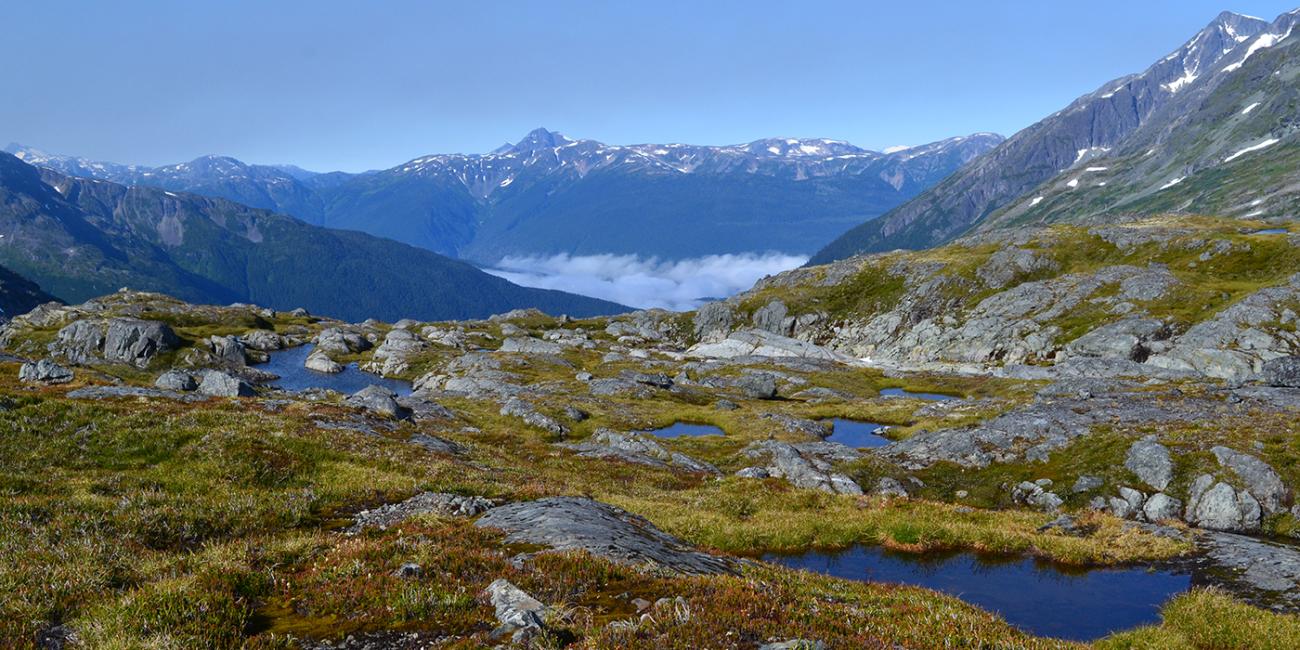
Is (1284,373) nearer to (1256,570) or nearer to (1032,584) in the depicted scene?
(1256,570)

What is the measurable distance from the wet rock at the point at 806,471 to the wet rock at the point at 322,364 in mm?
153656

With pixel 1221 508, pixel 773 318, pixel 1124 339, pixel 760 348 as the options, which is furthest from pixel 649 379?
pixel 1124 339

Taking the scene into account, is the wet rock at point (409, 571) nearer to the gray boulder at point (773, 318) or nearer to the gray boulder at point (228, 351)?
the gray boulder at point (773, 318)

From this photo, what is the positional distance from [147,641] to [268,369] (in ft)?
634

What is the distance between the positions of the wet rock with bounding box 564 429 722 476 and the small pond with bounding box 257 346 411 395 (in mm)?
100481

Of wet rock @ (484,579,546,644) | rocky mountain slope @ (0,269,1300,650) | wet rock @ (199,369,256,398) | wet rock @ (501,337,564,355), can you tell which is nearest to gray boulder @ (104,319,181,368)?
wet rock @ (501,337,564,355)

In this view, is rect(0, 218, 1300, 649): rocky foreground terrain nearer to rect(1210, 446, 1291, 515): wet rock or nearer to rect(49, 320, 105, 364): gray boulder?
rect(1210, 446, 1291, 515): wet rock

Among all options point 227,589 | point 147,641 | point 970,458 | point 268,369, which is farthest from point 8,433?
point 268,369

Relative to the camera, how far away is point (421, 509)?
19.6 m

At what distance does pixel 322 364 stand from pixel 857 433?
150 meters

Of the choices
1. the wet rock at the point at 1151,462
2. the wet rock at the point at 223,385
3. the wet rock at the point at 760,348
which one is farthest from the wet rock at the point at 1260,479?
the wet rock at the point at 760,348

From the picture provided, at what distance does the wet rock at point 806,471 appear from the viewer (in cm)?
4709

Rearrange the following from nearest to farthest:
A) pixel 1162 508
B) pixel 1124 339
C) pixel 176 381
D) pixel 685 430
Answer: pixel 1162 508, pixel 176 381, pixel 685 430, pixel 1124 339

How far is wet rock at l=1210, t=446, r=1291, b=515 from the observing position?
38.0 m
